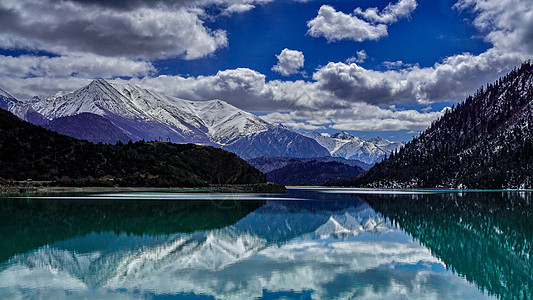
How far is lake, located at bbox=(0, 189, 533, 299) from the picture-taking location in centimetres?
2327

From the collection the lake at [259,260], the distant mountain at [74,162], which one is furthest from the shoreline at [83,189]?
the lake at [259,260]

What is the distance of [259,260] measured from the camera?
32.2 m

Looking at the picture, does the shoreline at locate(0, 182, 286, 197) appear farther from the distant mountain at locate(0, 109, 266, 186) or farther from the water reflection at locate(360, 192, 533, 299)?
the water reflection at locate(360, 192, 533, 299)

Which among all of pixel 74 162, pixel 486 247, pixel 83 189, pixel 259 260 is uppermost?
pixel 74 162

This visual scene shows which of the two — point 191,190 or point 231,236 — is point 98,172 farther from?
point 231,236

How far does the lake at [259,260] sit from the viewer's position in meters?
23.3

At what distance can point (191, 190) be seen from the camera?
7249 inches

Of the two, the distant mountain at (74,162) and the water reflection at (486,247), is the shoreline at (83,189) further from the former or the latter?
the water reflection at (486,247)

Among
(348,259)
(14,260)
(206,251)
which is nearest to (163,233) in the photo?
(206,251)

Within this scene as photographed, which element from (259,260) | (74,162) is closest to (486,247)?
(259,260)

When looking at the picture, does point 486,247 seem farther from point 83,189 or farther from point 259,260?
point 83,189

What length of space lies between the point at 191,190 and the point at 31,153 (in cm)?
6287

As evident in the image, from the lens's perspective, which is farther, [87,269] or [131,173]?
[131,173]

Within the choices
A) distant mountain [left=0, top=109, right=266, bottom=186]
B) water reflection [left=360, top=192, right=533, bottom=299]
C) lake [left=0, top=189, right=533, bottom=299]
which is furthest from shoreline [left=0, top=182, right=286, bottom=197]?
water reflection [left=360, top=192, right=533, bottom=299]
